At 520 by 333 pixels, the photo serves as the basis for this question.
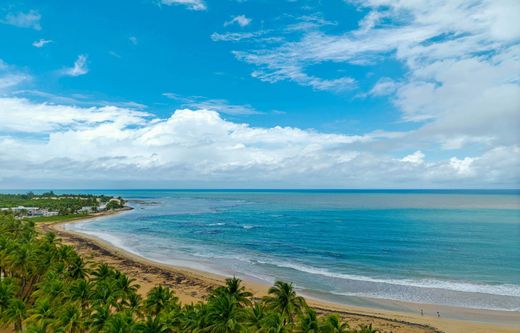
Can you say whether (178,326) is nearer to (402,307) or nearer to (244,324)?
(244,324)

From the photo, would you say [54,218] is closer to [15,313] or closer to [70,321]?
[15,313]

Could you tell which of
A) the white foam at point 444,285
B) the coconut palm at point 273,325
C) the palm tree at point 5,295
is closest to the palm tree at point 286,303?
the coconut palm at point 273,325

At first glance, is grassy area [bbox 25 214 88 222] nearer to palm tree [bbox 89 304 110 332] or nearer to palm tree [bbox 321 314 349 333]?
palm tree [bbox 89 304 110 332]

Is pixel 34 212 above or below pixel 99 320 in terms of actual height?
below

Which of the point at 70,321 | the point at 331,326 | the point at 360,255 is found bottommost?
the point at 360,255

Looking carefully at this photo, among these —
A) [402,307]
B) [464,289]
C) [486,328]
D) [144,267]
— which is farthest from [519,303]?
[144,267]

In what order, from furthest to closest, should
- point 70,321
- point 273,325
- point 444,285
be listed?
point 444,285
point 70,321
point 273,325

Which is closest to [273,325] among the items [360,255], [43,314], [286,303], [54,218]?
[286,303]

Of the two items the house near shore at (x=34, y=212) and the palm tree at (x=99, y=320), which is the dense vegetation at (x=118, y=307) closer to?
the palm tree at (x=99, y=320)
